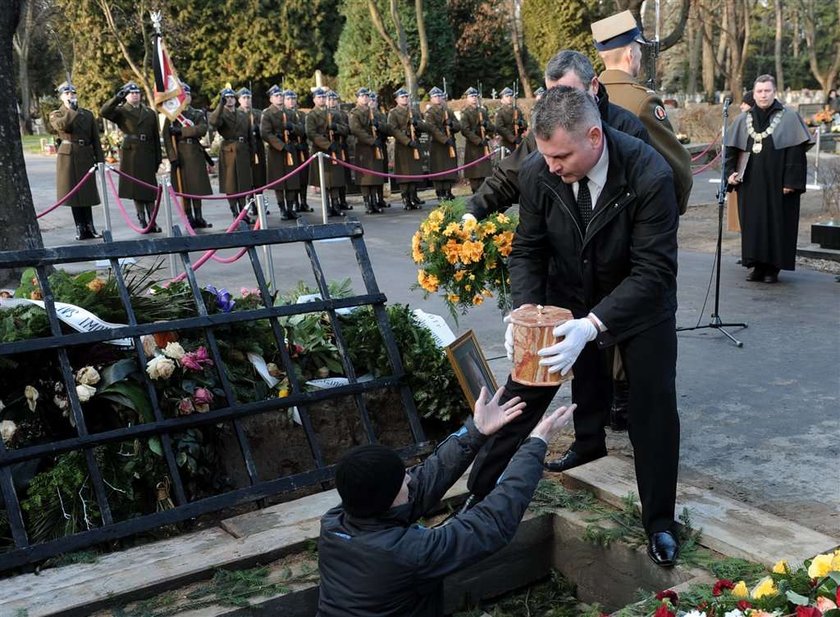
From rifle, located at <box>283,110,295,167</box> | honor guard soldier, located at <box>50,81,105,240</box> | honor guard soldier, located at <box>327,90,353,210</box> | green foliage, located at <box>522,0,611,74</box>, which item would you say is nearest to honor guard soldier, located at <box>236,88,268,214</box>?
rifle, located at <box>283,110,295,167</box>

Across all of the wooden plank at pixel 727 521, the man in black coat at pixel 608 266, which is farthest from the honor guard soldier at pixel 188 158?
the man in black coat at pixel 608 266

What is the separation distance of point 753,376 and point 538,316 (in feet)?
11.3

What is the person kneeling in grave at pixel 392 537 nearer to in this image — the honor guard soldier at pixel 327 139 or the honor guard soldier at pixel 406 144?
the honor guard soldier at pixel 327 139

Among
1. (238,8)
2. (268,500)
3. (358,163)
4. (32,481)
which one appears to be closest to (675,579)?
(268,500)

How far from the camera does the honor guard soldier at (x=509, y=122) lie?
19438 millimetres

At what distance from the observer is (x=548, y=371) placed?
10.8 ft

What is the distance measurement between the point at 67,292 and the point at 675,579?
3.11 meters

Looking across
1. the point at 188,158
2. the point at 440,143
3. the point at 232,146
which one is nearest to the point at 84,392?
the point at 188,158

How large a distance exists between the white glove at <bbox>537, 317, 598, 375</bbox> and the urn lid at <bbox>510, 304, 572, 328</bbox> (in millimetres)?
42

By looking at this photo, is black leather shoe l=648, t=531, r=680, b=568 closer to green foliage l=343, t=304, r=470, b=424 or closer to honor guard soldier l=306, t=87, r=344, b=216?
green foliage l=343, t=304, r=470, b=424

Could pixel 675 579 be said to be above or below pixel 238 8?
below

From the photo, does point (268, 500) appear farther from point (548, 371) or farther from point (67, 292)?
point (548, 371)

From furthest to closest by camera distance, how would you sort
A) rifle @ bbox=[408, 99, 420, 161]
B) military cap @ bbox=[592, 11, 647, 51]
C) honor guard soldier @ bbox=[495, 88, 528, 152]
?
honor guard soldier @ bbox=[495, 88, 528, 152] → rifle @ bbox=[408, 99, 420, 161] → military cap @ bbox=[592, 11, 647, 51]

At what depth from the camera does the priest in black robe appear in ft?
29.2
